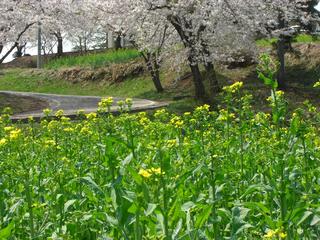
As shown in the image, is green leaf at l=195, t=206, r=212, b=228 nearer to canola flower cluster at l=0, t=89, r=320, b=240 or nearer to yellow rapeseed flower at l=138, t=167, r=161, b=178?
canola flower cluster at l=0, t=89, r=320, b=240

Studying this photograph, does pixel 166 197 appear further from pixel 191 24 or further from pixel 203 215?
pixel 191 24

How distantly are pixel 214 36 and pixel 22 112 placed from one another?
8541mm

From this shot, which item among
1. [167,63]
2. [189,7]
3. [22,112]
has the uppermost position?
[189,7]

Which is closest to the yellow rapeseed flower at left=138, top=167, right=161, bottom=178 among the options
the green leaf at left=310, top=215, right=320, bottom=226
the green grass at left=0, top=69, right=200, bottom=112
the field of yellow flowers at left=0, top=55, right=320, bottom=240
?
the field of yellow flowers at left=0, top=55, right=320, bottom=240

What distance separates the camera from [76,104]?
80.5 feet

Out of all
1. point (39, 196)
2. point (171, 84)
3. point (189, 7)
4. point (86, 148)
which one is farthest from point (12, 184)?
point (171, 84)

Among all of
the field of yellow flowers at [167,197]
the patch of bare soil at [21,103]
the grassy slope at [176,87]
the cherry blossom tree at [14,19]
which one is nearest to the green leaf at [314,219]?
the field of yellow flowers at [167,197]

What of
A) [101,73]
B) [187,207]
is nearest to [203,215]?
[187,207]

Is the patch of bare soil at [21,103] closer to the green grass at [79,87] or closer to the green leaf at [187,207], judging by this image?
the green grass at [79,87]

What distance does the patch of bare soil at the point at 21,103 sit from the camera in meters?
22.9

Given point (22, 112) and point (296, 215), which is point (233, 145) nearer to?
point (296, 215)

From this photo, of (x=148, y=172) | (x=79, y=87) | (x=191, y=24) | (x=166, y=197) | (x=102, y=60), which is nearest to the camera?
(x=148, y=172)

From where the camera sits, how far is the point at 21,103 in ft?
79.1

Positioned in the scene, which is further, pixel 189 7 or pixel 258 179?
pixel 189 7
